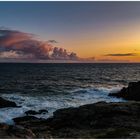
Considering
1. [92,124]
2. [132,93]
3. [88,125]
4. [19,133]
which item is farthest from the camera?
[132,93]

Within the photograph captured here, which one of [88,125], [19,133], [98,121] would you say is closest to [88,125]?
[88,125]

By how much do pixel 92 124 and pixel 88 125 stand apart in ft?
1.20

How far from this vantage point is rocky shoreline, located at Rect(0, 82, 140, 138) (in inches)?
874

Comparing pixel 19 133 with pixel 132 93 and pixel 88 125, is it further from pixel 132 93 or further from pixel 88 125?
pixel 132 93

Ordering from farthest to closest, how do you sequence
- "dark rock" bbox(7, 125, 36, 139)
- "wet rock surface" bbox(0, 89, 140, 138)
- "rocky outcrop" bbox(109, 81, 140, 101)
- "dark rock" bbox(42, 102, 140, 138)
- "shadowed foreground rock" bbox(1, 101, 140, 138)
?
"rocky outcrop" bbox(109, 81, 140, 101), "dark rock" bbox(42, 102, 140, 138), "shadowed foreground rock" bbox(1, 101, 140, 138), "wet rock surface" bbox(0, 89, 140, 138), "dark rock" bbox(7, 125, 36, 139)

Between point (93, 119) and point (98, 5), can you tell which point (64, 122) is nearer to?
point (93, 119)

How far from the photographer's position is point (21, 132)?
843 inches

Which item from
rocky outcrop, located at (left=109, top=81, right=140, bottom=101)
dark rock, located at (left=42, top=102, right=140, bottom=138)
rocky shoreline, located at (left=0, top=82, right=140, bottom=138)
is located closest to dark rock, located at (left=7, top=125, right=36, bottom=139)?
rocky shoreline, located at (left=0, top=82, right=140, bottom=138)

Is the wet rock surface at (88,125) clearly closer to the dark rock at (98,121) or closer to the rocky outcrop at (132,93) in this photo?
the dark rock at (98,121)

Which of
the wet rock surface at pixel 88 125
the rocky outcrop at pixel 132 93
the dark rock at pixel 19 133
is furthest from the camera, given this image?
the rocky outcrop at pixel 132 93

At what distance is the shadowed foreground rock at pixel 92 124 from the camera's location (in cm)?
2284

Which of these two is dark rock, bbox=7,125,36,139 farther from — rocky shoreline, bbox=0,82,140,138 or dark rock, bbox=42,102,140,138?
dark rock, bbox=42,102,140,138

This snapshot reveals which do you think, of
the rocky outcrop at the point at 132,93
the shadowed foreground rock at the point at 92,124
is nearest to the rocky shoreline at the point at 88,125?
the shadowed foreground rock at the point at 92,124

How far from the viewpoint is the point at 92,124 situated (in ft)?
88.8
